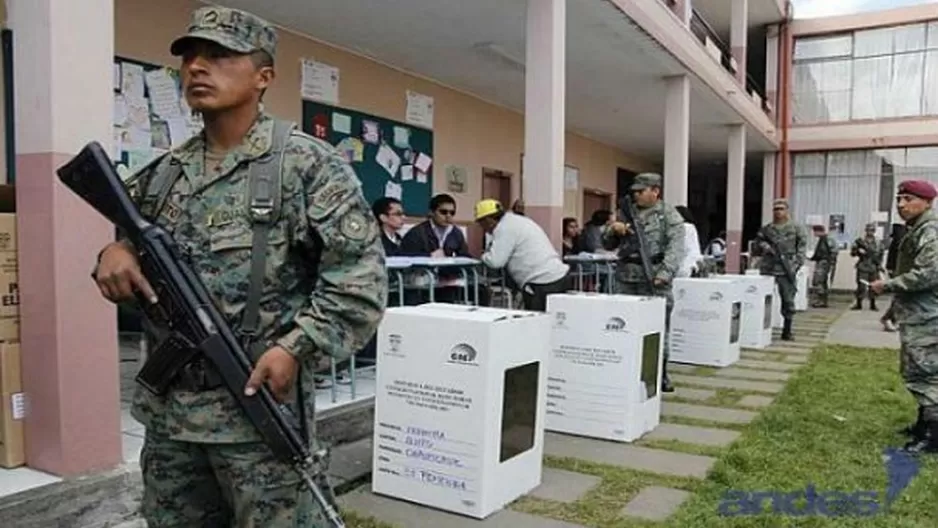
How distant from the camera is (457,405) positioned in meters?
3.00

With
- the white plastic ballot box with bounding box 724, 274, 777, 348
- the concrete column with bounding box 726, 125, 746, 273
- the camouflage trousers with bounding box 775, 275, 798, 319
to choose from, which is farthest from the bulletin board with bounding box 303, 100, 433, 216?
the concrete column with bounding box 726, 125, 746, 273

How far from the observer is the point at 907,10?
14914 mm

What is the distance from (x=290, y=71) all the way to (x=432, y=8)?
4.85 ft

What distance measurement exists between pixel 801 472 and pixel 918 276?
1247 millimetres

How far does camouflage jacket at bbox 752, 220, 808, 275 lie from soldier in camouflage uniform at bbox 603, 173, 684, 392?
3241 millimetres

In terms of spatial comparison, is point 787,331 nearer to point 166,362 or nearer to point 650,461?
point 650,461

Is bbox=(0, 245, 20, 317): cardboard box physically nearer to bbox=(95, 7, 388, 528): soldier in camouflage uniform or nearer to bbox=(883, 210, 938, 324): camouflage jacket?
bbox=(95, 7, 388, 528): soldier in camouflage uniform

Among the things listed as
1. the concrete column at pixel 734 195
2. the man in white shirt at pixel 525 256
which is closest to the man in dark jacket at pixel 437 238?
the man in white shirt at pixel 525 256

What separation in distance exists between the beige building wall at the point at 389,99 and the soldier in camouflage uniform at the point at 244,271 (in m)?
4.16

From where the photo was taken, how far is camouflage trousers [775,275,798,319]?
27.0 feet

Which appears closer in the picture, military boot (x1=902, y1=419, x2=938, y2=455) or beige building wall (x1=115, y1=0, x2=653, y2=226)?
military boot (x1=902, y1=419, x2=938, y2=455)

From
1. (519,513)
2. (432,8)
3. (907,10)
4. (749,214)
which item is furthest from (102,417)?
(749,214)

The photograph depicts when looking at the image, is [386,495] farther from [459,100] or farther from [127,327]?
[459,100]

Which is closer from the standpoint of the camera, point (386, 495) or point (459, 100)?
point (386, 495)
